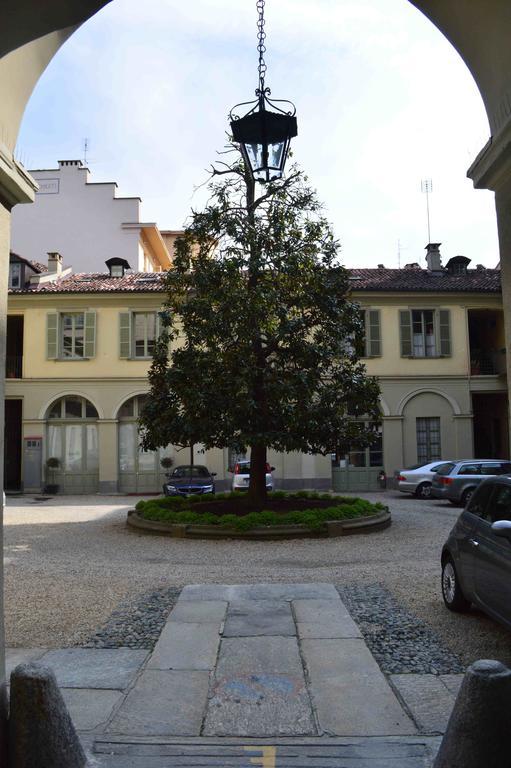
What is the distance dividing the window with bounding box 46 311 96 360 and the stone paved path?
2238cm

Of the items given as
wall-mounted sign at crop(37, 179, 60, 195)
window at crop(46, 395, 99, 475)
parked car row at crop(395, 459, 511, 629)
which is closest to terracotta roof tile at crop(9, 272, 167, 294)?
window at crop(46, 395, 99, 475)

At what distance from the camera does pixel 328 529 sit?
13.3m

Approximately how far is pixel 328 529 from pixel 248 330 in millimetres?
→ 4516

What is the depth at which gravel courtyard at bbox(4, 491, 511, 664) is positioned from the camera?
6.51 m

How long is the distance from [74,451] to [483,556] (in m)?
23.6

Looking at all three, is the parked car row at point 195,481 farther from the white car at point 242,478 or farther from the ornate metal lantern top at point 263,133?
the ornate metal lantern top at point 263,133

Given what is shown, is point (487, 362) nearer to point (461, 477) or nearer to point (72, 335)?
point (461, 477)

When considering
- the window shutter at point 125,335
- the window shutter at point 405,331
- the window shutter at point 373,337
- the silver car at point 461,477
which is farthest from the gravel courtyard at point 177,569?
the window shutter at point 405,331

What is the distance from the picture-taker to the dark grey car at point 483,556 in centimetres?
538

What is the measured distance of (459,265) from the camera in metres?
30.6

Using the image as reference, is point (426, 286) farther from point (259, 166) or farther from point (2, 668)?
point (2, 668)

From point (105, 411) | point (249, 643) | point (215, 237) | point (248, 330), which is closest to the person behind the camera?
point (249, 643)

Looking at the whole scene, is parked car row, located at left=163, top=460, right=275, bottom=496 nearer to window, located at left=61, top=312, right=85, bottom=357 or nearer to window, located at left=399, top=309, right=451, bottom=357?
window, located at left=61, top=312, right=85, bottom=357

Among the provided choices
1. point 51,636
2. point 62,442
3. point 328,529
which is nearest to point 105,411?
point 62,442
